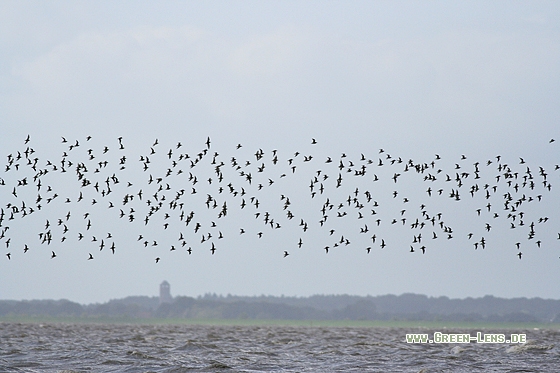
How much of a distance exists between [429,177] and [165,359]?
29.3m

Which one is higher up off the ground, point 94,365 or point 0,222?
Answer: point 0,222

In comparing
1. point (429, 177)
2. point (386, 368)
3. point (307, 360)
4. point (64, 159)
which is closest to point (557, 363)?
point (386, 368)

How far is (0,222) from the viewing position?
64.8 metres

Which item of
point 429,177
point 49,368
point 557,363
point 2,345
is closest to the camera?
point 49,368

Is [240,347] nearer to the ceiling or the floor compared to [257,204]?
nearer to the floor

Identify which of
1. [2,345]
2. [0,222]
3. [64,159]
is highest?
[64,159]

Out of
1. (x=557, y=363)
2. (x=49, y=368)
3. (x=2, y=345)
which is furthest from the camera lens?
(x=2, y=345)

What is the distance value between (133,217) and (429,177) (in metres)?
25.6

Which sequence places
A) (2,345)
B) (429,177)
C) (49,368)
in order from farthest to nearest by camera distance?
(429,177) → (2,345) → (49,368)

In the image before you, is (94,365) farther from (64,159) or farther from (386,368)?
(64,159)

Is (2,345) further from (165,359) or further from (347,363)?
(347,363)

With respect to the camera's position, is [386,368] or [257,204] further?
[257,204]

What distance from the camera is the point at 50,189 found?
65875 millimetres

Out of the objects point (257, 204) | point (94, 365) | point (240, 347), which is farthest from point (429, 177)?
point (94, 365)
